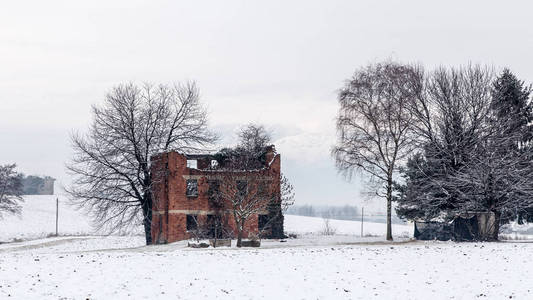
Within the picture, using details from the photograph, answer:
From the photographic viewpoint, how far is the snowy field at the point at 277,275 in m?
25.9

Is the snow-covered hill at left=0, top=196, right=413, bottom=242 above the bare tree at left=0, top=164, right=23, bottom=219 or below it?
below

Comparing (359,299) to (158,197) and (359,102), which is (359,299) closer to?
(359,102)

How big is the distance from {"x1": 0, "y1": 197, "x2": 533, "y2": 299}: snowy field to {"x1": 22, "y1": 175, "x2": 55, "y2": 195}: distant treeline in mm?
122920

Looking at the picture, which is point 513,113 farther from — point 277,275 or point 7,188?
point 7,188

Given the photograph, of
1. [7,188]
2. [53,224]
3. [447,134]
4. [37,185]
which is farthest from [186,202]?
[37,185]

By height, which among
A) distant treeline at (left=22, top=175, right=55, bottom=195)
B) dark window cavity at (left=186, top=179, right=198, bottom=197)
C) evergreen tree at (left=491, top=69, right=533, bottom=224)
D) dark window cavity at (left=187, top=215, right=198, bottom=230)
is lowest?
dark window cavity at (left=187, top=215, right=198, bottom=230)

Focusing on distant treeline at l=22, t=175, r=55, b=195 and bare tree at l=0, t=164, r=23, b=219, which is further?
distant treeline at l=22, t=175, r=55, b=195

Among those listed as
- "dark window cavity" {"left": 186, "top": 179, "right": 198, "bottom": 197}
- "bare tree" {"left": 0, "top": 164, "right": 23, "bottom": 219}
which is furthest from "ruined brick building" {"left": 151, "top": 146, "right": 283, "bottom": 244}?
"bare tree" {"left": 0, "top": 164, "right": 23, "bottom": 219}

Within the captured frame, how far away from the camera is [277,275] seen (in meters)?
29.8

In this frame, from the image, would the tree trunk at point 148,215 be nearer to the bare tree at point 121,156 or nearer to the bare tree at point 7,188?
the bare tree at point 121,156

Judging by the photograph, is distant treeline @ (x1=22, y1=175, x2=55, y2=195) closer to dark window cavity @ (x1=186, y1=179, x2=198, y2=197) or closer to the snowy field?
dark window cavity @ (x1=186, y1=179, x2=198, y2=197)

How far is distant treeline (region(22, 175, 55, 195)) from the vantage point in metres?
152

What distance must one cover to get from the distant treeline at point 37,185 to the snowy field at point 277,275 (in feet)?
403

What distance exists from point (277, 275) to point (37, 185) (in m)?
133
